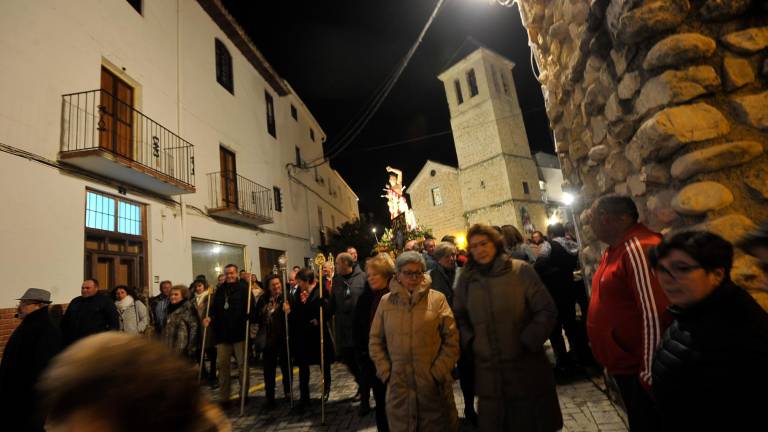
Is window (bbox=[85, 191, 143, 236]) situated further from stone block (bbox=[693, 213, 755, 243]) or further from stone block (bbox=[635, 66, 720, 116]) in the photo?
stone block (bbox=[693, 213, 755, 243])

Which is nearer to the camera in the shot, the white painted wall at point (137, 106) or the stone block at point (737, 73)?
the stone block at point (737, 73)

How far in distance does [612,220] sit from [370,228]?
20667 millimetres

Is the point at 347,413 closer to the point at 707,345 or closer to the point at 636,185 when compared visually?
the point at 636,185

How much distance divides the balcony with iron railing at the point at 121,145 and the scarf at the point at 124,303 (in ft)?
8.95

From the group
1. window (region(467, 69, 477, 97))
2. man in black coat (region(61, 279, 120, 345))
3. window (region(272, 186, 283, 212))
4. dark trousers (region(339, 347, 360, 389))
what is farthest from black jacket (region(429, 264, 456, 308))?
window (region(467, 69, 477, 97))

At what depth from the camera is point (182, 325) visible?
618 centimetres

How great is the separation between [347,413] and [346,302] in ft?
4.46

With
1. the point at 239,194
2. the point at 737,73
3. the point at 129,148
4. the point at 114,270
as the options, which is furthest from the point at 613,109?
the point at 239,194

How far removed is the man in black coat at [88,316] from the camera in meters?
5.02

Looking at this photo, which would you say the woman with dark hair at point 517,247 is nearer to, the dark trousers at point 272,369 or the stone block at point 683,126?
the stone block at point 683,126

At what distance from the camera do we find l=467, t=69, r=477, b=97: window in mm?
33906

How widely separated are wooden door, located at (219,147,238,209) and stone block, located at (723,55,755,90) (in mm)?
12180

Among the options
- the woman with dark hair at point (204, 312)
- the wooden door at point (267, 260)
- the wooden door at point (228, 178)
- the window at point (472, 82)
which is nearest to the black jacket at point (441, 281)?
the woman with dark hair at point (204, 312)

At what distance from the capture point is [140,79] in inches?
372
